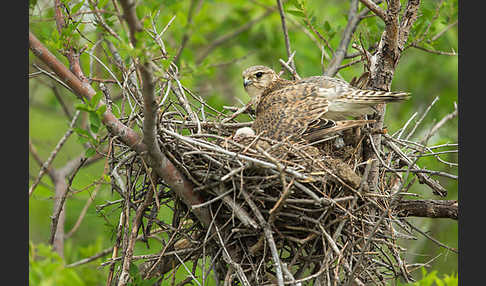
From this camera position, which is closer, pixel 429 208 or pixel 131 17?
pixel 131 17

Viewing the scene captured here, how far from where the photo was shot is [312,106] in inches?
212

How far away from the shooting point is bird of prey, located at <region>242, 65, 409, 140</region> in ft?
16.3


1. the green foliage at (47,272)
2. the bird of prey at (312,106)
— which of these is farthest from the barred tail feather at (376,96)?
the green foliage at (47,272)

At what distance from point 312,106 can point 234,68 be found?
18.5 ft

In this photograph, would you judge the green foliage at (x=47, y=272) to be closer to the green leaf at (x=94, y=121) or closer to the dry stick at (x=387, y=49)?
the green leaf at (x=94, y=121)

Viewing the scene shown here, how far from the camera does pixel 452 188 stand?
10.0 meters

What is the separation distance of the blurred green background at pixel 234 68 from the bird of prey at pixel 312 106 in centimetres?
67

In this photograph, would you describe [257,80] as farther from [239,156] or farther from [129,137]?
[129,137]

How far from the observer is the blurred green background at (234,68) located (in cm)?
579

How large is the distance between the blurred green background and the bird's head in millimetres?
223

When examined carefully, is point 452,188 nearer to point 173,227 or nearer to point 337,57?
point 337,57

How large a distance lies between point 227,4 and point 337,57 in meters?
4.08

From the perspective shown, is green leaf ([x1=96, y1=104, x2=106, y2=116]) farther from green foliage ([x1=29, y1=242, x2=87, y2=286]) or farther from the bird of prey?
the bird of prey

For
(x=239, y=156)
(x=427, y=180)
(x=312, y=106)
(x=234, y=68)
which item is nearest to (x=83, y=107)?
(x=239, y=156)
